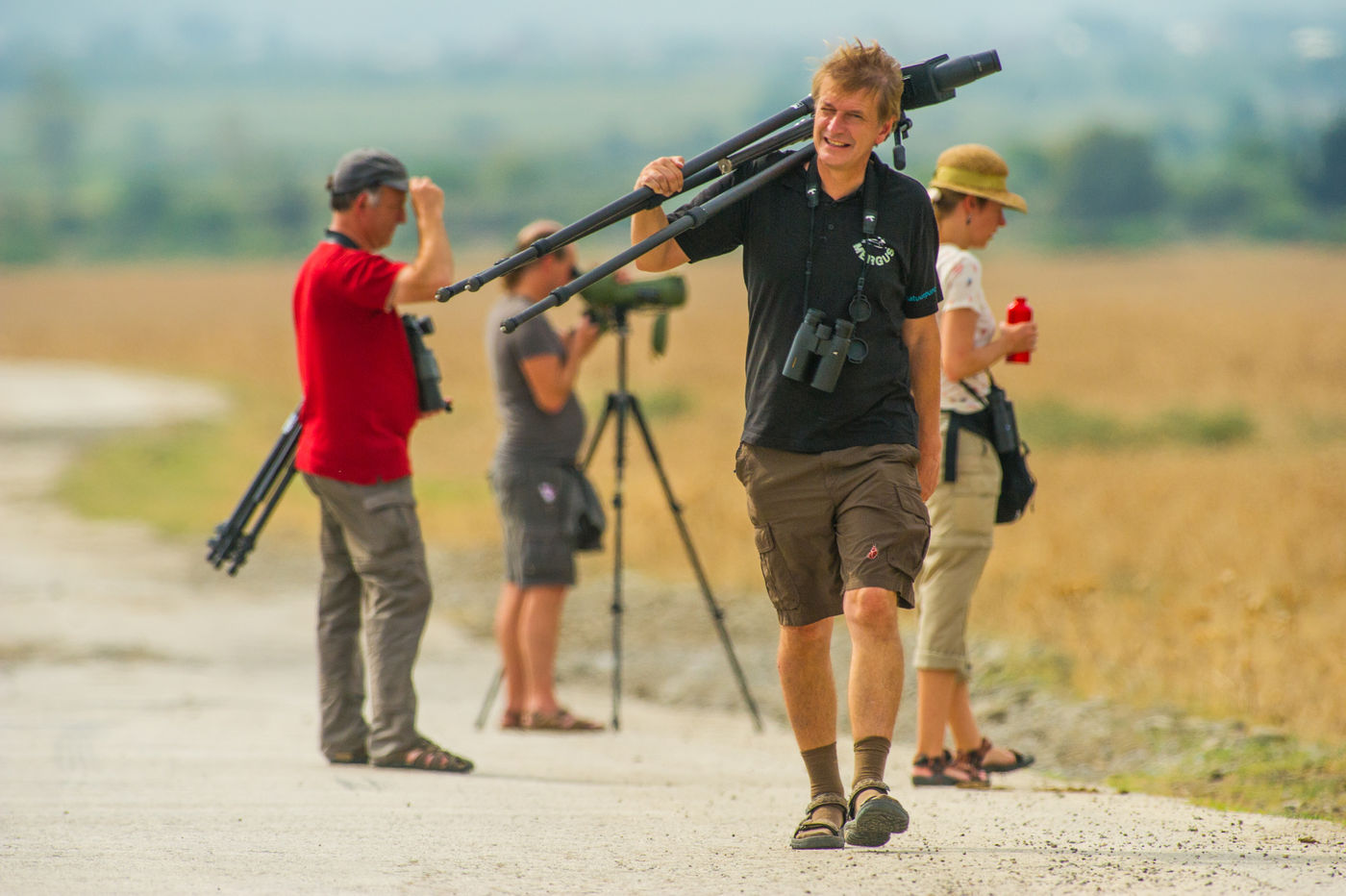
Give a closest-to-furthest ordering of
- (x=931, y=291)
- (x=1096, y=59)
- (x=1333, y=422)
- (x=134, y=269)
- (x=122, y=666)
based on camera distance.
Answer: (x=931, y=291) → (x=122, y=666) → (x=1333, y=422) → (x=134, y=269) → (x=1096, y=59)

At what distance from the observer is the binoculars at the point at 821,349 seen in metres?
4.01

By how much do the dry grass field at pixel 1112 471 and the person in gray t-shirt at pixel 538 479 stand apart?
2.28 m

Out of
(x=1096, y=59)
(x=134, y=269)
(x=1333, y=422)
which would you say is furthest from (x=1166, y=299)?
(x=1096, y=59)

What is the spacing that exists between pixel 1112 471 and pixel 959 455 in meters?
9.33

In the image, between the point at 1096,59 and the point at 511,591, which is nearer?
the point at 511,591

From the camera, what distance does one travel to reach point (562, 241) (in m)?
4.24

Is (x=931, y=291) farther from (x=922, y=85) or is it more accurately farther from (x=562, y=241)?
(x=562, y=241)

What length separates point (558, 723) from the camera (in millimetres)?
6625

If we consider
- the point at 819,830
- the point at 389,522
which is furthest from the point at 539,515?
the point at 819,830

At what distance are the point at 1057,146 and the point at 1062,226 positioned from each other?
4.24 m

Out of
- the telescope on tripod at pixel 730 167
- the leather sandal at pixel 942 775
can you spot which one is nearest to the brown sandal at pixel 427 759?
the leather sandal at pixel 942 775

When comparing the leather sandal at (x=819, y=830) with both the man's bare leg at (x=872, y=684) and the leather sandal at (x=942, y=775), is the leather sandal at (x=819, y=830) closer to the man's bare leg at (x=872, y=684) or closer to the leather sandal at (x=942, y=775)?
the man's bare leg at (x=872, y=684)

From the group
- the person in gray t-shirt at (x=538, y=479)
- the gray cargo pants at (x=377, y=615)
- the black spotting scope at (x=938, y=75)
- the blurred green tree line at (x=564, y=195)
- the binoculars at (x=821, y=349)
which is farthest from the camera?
the blurred green tree line at (x=564, y=195)

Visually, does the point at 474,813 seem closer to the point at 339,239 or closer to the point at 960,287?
the point at 339,239
